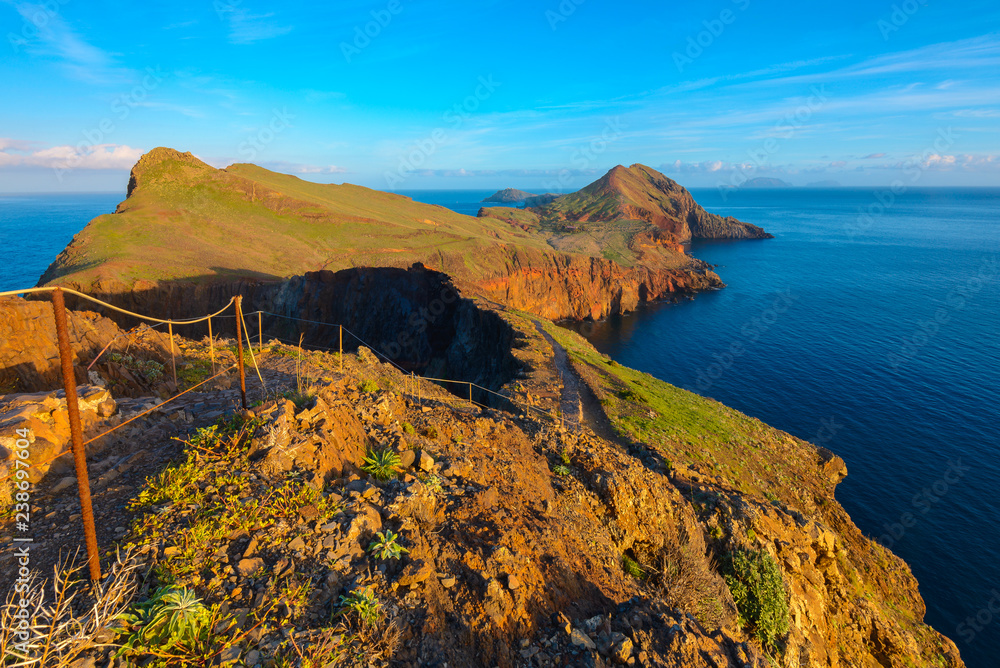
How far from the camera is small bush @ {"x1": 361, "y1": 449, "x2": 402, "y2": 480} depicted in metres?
11.2

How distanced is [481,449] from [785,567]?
488 inches

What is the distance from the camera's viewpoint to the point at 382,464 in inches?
448

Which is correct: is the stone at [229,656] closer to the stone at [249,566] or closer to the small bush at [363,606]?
the stone at [249,566]

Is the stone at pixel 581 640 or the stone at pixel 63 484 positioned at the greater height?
the stone at pixel 63 484

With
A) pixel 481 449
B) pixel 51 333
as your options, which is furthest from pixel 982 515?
pixel 51 333

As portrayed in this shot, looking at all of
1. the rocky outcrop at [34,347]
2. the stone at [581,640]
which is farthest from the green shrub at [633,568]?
the rocky outcrop at [34,347]

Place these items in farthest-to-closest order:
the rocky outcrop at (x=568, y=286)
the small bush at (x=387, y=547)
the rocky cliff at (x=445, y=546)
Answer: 1. the rocky outcrop at (x=568, y=286)
2. the small bush at (x=387, y=547)
3. the rocky cliff at (x=445, y=546)

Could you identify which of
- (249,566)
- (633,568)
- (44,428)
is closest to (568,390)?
(633,568)

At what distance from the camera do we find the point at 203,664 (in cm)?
655

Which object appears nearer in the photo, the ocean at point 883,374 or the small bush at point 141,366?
the small bush at point 141,366

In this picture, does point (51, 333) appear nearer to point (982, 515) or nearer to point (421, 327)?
point (421, 327)
